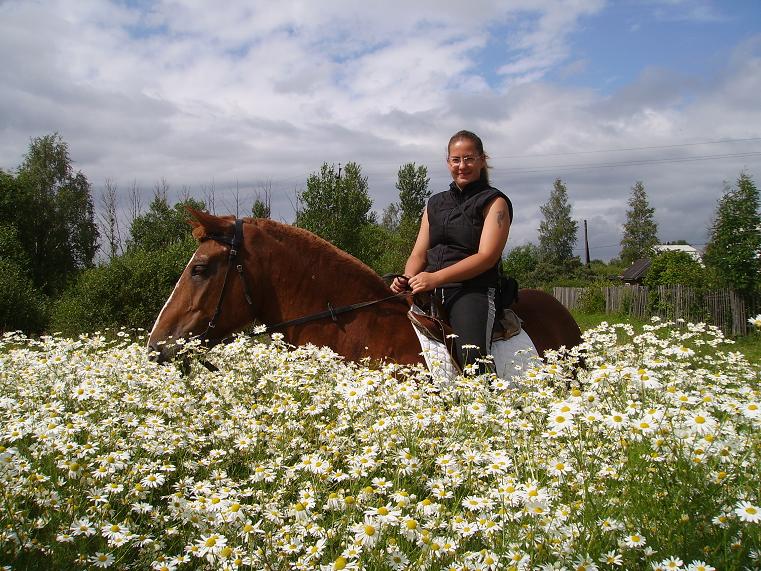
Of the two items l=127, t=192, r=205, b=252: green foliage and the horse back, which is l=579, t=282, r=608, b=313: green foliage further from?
the horse back

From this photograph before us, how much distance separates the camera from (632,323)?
26984mm

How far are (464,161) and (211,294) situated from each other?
2476mm

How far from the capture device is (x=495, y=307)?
14.7 ft

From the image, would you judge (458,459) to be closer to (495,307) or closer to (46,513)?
(46,513)

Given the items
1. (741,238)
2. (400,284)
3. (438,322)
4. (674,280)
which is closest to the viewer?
(438,322)

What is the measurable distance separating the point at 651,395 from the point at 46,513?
265 centimetres

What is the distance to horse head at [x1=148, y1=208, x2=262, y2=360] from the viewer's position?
483cm

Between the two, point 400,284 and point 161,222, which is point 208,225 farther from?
point 161,222

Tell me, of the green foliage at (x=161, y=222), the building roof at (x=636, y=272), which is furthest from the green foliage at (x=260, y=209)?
the building roof at (x=636, y=272)

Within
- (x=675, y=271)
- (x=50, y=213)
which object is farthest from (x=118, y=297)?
(x=50, y=213)

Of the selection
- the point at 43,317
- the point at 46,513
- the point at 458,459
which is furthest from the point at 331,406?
the point at 43,317

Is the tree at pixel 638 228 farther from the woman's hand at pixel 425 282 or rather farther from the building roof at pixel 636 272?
the woman's hand at pixel 425 282

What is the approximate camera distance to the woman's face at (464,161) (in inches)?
182

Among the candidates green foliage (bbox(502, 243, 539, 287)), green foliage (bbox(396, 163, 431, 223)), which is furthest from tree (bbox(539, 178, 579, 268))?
green foliage (bbox(396, 163, 431, 223))
